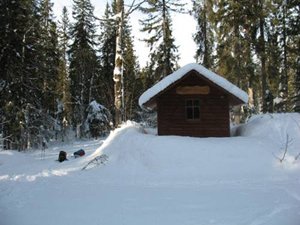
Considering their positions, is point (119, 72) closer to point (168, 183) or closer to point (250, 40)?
point (168, 183)

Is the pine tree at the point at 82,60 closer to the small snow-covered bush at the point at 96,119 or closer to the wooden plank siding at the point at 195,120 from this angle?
the small snow-covered bush at the point at 96,119

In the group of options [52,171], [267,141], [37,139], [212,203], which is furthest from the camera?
[37,139]

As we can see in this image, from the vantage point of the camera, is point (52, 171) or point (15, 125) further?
point (15, 125)

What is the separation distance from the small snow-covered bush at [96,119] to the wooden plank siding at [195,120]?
17.8 m

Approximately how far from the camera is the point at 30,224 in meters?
6.77

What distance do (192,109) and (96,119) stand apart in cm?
1904

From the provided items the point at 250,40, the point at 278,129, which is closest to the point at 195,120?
the point at 278,129

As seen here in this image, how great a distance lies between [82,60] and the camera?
123 ft

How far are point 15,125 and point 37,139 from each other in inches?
167

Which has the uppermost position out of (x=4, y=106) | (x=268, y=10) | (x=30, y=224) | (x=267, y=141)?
(x=268, y=10)

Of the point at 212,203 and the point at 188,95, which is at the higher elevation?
the point at 188,95

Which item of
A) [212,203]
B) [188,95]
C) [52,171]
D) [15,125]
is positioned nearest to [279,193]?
A: [212,203]

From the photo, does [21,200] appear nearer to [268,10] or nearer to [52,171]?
[52,171]

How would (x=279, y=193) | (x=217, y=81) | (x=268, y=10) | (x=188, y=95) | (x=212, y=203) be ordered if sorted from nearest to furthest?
(x=212, y=203), (x=279, y=193), (x=217, y=81), (x=188, y=95), (x=268, y=10)
